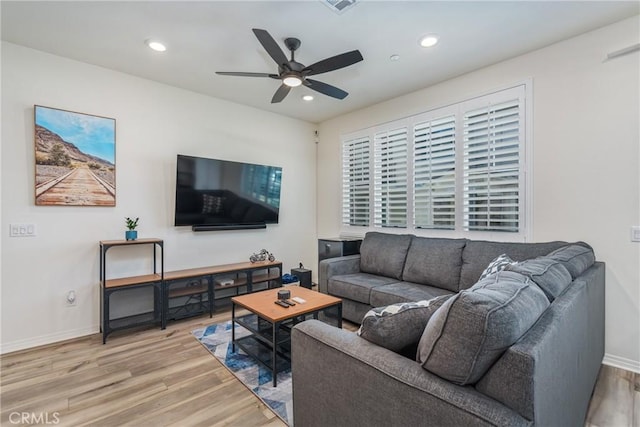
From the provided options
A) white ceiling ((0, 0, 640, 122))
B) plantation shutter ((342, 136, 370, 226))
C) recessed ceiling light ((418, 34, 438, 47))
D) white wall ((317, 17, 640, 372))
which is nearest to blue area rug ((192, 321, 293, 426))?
plantation shutter ((342, 136, 370, 226))

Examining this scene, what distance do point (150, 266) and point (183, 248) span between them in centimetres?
42

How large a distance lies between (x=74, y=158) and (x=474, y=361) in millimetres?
3765

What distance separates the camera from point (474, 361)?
92 cm

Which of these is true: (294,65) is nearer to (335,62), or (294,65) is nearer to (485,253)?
(335,62)

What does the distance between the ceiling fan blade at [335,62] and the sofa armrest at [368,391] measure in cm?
200

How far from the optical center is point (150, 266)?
11.6ft

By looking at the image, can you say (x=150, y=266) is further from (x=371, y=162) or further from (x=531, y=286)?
(x=531, y=286)

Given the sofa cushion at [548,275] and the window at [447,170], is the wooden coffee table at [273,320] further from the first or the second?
the window at [447,170]

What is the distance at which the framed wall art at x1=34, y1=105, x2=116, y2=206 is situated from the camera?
2881 millimetres

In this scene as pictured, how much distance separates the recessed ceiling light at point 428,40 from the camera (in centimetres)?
265

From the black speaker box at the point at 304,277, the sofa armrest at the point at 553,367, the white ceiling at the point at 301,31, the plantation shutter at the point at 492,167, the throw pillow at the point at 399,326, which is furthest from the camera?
the black speaker box at the point at 304,277

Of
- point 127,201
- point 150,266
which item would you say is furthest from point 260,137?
point 150,266

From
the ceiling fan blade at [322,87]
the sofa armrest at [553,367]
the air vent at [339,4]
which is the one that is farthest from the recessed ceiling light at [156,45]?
the sofa armrest at [553,367]

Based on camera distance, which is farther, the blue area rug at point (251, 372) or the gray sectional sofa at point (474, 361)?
the blue area rug at point (251, 372)
